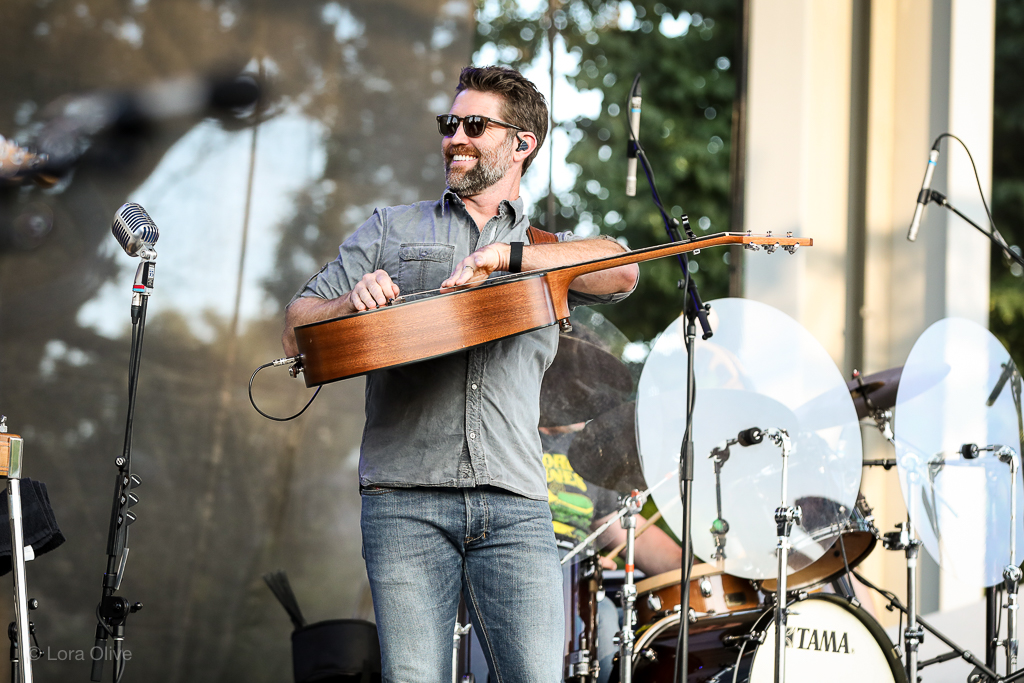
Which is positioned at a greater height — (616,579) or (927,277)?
(927,277)

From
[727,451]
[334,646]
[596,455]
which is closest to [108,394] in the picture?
[334,646]

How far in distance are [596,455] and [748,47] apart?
337 cm

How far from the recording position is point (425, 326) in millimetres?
1809

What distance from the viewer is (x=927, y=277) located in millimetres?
5051

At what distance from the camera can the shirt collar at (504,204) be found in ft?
6.85

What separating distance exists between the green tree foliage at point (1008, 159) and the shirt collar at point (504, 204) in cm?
404

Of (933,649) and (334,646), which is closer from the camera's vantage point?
(334,646)

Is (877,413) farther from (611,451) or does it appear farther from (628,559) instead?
(628,559)

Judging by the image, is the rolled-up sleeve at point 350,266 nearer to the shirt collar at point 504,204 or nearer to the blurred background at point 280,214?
the shirt collar at point 504,204

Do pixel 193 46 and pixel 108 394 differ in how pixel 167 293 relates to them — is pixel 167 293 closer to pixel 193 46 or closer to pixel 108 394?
pixel 108 394

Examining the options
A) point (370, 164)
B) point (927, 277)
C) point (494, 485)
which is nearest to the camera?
point (494, 485)

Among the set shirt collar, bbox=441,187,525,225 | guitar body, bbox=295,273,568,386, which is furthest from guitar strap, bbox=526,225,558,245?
guitar body, bbox=295,273,568,386

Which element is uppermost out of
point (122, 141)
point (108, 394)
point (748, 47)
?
point (748, 47)

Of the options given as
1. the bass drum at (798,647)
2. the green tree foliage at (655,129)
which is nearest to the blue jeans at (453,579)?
the bass drum at (798,647)
